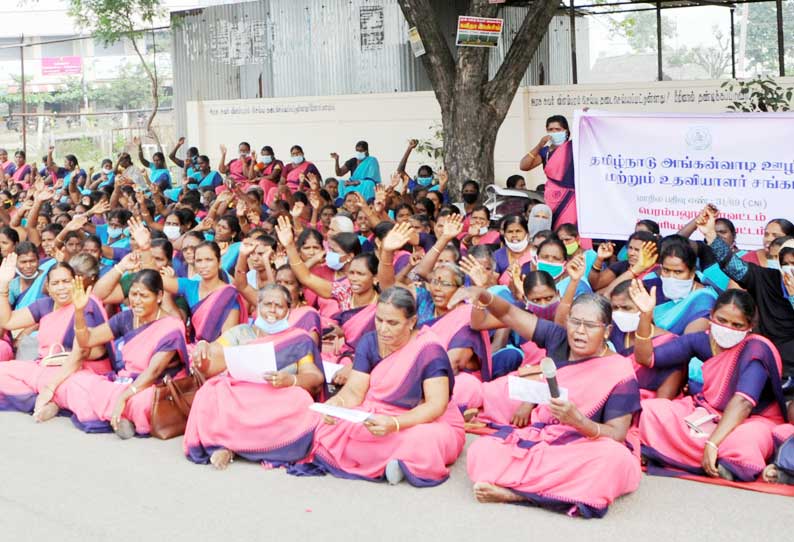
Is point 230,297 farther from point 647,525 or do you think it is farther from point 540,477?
point 647,525

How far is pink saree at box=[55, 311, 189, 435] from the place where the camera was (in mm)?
6336

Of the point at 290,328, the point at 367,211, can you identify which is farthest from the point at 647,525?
the point at 367,211

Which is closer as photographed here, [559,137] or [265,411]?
[265,411]

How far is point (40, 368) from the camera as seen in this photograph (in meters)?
7.01

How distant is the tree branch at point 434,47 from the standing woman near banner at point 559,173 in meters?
1.87

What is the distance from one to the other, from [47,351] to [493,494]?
11.1 feet

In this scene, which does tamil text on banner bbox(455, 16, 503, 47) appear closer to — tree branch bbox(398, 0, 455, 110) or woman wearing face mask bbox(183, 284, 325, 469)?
tree branch bbox(398, 0, 455, 110)

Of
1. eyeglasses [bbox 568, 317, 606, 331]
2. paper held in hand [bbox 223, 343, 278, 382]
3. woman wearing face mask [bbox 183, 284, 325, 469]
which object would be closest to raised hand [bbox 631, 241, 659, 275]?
eyeglasses [bbox 568, 317, 606, 331]

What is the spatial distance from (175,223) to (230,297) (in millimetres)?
3108

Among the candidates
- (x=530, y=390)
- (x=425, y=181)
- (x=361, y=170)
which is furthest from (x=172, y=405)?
(x=361, y=170)

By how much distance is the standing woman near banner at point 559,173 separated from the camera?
373 inches

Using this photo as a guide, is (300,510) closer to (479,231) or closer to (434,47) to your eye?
(479,231)

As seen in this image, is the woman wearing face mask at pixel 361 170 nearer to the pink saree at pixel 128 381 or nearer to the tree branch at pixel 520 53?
the tree branch at pixel 520 53

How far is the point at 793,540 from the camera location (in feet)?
14.9
